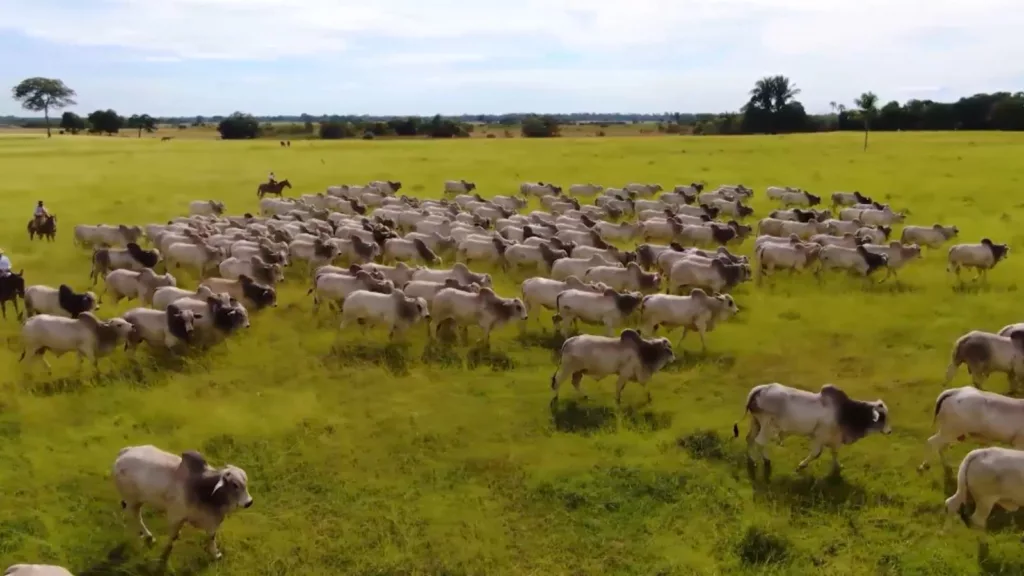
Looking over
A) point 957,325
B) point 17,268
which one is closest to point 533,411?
point 957,325

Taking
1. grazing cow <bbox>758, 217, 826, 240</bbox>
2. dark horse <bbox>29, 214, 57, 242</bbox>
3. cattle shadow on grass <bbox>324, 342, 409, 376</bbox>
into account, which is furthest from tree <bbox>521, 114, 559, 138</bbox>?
cattle shadow on grass <bbox>324, 342, 409, 376</bbox>

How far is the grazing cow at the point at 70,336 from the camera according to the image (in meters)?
13.1

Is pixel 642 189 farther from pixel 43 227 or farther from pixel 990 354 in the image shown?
pixel 990 354

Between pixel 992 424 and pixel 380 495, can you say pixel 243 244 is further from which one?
pixel 992 424

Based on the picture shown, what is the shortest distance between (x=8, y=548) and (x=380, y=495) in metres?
4.01

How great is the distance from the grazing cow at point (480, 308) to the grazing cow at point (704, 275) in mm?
4720

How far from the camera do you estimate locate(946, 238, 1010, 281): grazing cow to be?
19766 millimetres

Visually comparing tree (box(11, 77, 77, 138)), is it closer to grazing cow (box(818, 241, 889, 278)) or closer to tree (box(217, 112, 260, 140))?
tree (box(217, 112, 260, 140))

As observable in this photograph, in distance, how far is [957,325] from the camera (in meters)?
16.2

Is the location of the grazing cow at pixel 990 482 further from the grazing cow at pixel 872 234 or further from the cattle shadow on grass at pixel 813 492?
the grazing cow at pixel 872 234

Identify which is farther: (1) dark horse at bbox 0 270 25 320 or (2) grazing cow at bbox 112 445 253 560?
(1) dark horse at bbox 0 270 25 320

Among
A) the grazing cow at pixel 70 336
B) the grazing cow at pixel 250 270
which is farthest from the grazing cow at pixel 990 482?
the grazing cow at pixel 250 270

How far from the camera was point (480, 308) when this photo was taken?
1512cm

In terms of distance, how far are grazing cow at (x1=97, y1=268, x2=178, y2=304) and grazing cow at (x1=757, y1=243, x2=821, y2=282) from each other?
1401 centimetres
